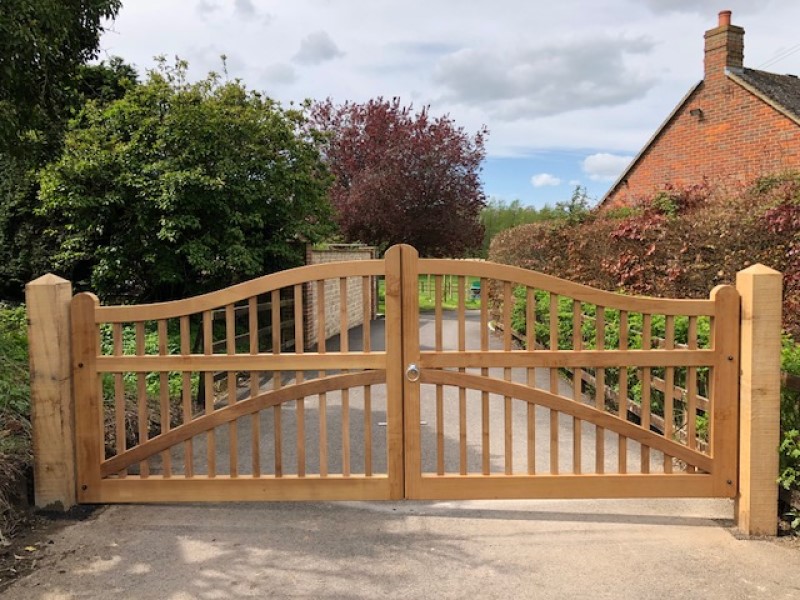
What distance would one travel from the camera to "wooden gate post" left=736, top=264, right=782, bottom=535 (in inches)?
155

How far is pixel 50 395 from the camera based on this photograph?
4.20 meters

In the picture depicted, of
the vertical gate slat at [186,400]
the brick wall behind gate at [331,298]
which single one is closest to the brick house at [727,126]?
the brick wall behind gate at [331,298]

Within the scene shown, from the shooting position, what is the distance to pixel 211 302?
428 centimetres

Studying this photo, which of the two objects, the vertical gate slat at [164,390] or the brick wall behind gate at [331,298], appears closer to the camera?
the vertical gate slat at [164,390]

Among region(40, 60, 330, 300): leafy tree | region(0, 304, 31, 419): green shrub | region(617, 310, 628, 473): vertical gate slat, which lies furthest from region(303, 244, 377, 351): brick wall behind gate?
region(617, 310, 628, 473): vertical gate slat

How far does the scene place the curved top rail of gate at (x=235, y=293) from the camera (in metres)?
4.22

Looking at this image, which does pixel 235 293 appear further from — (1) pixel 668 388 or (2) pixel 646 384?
(1) pixel 668 388

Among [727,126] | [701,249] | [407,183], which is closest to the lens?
[701,249]

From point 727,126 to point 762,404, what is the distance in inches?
517

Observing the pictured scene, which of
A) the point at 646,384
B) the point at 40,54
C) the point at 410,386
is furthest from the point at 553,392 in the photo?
the point at 40,54

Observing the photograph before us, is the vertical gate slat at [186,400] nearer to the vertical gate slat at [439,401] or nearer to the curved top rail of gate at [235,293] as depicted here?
the curved top rail of gate at [235,293]

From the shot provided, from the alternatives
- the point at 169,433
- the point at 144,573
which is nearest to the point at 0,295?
the point at 169,433

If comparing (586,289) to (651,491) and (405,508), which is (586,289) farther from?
(405,508)

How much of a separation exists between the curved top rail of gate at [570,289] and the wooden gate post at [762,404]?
0.28 m
